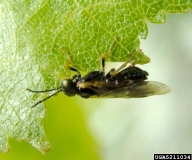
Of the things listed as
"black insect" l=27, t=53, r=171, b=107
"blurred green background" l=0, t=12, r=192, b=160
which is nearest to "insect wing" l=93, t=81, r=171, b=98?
"black insect" l=27, t=53, r=171, b=107

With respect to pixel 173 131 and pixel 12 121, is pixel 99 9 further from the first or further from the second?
pixel 173 131

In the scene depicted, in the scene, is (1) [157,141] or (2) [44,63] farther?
(1) [157,141]

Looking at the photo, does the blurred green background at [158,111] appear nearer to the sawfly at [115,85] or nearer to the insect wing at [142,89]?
the sawfly at [115,85]

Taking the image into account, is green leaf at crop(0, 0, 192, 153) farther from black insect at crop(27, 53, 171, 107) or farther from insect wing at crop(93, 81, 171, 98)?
insect wing at crop(93, 81, 171, 98)

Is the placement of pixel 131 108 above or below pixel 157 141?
above

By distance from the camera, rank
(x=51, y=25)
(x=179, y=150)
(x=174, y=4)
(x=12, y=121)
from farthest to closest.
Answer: (x=179, y=150) < (x=12, y=121) < (x=51, y=25) < (x=174, y=4)

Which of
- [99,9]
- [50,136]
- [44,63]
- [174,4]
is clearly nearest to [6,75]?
[44,63]

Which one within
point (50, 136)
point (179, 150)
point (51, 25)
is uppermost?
point (51, 25)

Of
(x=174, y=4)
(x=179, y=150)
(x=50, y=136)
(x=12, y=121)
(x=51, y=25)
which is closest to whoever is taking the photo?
(x=174, y=4)

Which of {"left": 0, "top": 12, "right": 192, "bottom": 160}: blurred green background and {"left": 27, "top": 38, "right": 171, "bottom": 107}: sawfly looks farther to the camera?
{"left": 0, "top": 12, "right": 192, "bottom": 160}: blurred green background
